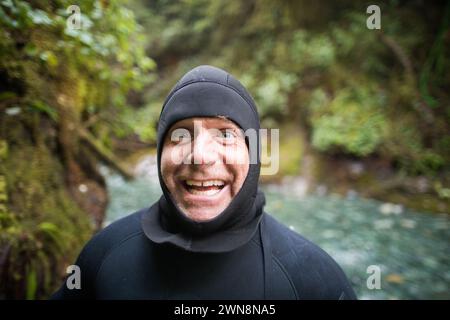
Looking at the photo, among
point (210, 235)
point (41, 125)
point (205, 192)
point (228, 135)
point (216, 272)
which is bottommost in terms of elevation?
point (216, 272)

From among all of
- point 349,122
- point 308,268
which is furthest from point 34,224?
point 349,122

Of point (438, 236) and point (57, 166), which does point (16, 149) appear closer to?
point (57, 166)

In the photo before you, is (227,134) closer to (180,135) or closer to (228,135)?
(228,135)

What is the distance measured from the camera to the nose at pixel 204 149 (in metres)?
1.35

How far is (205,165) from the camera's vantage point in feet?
4.49

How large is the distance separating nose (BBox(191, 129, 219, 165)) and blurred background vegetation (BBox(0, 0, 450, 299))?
159 centimetres

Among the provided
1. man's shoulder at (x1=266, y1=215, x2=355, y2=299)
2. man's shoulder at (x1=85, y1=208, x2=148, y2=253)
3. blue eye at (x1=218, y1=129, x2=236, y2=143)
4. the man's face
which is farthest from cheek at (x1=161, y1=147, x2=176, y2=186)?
man's shoulder at (x1=266, y1=215, x2=355, y2=299)

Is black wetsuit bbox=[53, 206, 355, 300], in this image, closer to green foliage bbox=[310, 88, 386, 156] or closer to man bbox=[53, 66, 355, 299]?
man bbox=[53, 66, 355, 299]

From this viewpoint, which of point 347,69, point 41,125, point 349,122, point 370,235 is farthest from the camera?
point 347,69

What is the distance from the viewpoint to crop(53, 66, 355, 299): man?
136 centimetres

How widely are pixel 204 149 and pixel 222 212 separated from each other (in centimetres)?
31

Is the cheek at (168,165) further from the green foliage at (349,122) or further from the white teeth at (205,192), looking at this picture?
the green foliage at (349,122)
